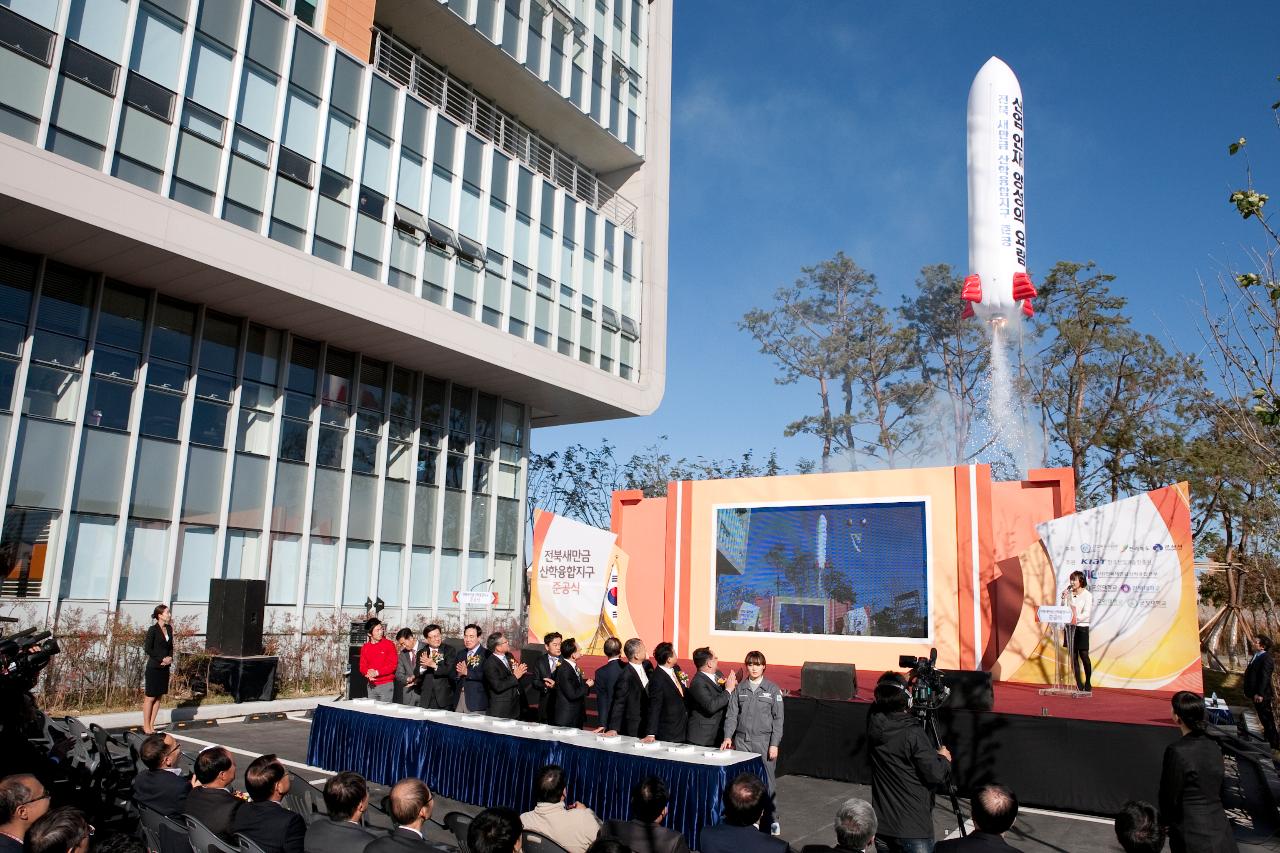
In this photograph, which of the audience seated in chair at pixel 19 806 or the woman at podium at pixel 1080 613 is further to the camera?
the woman at podium at pixel 1080 613

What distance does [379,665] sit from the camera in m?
10.9

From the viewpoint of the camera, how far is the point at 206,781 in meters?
5.13

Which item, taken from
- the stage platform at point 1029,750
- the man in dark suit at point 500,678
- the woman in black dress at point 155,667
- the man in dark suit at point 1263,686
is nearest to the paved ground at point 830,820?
the stage platform at point 1029,750

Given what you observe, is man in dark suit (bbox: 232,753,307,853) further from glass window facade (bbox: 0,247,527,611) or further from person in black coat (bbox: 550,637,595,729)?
glass window facade (bbox: 0,247,527,611)

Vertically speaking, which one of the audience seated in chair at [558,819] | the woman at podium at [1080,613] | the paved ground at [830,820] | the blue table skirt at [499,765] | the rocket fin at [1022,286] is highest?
the rocket fin at [1022,286]

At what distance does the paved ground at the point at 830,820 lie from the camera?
7797 mm

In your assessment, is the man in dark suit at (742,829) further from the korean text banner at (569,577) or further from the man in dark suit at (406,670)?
the korean text banner at (569,577)

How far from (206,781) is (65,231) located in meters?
13.4

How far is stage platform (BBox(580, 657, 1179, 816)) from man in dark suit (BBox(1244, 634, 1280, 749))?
208cm

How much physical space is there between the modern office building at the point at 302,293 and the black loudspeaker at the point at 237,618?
185 centimetres

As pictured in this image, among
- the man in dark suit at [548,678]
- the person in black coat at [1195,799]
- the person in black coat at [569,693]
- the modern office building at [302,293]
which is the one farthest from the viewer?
the modern office building at [302,293]

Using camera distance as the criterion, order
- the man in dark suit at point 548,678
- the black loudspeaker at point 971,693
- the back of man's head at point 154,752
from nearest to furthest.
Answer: the back of man's head at point 154,752 < the man in dark suit at point 548,678 < the black loudspeaker at point 971,693

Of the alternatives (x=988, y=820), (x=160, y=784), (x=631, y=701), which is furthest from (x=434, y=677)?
(x=988, y=820)

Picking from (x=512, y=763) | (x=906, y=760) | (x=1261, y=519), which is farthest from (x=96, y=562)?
(x=1261, y=519)
